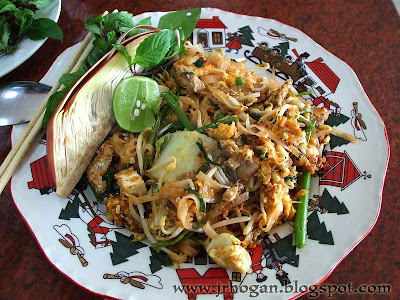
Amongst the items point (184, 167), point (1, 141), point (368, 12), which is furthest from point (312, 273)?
point (368, 12)

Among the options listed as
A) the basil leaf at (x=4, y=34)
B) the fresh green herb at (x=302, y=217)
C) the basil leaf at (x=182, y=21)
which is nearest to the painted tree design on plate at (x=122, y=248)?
the fresh green herb at (x=302, y=217)

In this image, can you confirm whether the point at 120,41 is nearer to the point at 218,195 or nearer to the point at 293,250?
the point at 218,195

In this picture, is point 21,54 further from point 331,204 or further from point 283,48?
point 331,204

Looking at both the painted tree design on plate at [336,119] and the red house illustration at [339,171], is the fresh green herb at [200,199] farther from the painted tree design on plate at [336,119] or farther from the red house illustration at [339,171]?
the painted tree design on plate at [336,119]

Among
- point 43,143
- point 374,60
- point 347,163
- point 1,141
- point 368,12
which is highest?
point 368,12

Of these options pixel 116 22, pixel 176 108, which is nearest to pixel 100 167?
pixel 176 108

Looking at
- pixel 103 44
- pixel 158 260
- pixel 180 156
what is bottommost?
pixel 158 260

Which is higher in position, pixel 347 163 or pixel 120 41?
pixel 120 41
